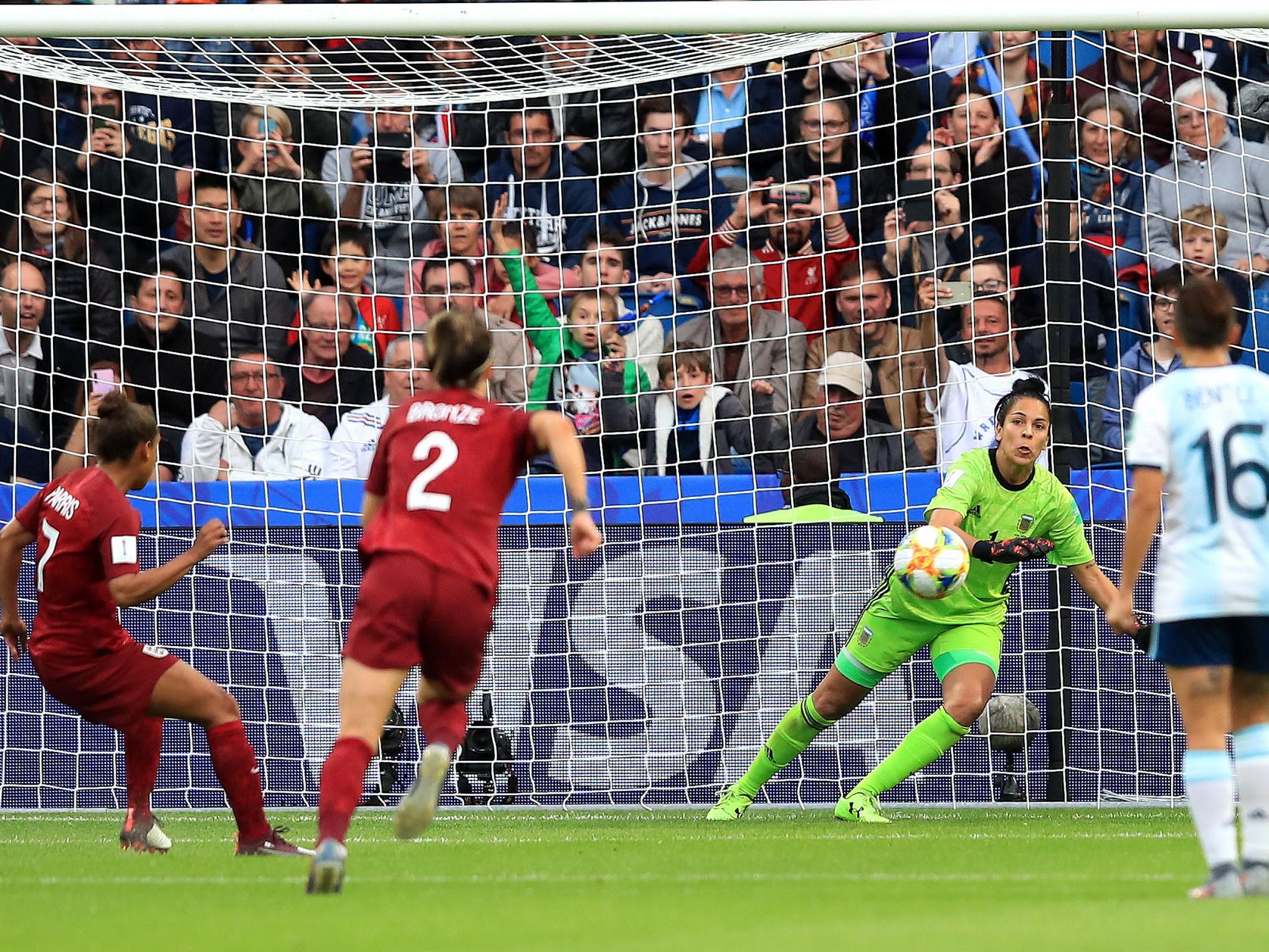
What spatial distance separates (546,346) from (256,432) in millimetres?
1830

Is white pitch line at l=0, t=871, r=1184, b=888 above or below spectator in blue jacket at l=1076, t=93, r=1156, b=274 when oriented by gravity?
below

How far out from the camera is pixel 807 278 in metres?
11.0

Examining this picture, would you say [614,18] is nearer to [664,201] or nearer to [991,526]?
[991,526]

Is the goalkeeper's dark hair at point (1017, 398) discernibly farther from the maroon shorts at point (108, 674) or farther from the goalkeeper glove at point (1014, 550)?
the maroon shorts at point (108, 674)

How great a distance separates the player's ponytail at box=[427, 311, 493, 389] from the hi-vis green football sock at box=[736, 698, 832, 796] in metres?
3.43

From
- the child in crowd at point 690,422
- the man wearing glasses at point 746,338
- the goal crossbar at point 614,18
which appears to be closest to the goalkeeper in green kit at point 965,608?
the goal crossbar at point 614,18

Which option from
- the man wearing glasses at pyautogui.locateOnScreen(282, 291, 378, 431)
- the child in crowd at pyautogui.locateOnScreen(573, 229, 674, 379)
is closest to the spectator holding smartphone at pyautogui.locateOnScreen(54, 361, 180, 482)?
the man wearing glasses at pyautogui.locateOnScreen(282, 291, 378, 431)

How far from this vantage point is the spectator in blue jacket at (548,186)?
1118 cm

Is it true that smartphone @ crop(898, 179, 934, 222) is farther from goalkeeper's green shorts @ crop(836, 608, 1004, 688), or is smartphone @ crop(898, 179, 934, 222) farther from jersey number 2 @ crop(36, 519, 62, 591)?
jersey number 2 @ crop(36, 519, 62, 591)

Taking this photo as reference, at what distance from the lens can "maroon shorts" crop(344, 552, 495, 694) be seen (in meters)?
4.70

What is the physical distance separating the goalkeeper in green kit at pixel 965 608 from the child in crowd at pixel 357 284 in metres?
4.21

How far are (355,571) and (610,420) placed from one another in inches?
80.7

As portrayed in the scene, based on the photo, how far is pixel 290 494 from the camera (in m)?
9.70

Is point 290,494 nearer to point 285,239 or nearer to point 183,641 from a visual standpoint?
Answer: point 183,641
